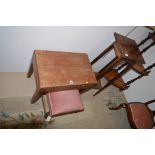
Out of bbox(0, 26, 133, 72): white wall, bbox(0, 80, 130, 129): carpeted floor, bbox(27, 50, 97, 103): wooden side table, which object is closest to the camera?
bbox(27, 50, 97, 103): wooden side table

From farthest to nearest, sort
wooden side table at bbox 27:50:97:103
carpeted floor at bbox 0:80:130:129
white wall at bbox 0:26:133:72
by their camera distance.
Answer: carpeted floor at bbox 0:80:130:129, white wall at bbox 0:26:133:72, wooden side table at bbox 27:50:97:103

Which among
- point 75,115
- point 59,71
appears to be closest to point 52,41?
point 59,71

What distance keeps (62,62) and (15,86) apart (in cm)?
86

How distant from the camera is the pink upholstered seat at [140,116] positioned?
87.9 inches

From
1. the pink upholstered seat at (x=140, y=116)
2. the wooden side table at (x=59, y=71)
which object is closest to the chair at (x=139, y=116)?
the pink upholstered seat at (x=140, y=116)

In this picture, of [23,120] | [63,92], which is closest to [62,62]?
[63,92]

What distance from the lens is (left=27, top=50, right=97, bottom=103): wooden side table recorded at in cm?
174

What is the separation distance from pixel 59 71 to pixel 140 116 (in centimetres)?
127

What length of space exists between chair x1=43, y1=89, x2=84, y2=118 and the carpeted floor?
48cm

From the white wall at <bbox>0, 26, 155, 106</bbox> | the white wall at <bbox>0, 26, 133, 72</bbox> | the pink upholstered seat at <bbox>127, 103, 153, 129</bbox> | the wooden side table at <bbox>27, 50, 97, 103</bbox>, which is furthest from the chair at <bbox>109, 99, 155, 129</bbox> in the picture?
the white wall at <bbox>0, 26, 133, 72</bbox>

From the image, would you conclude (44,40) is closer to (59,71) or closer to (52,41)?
(52,41)

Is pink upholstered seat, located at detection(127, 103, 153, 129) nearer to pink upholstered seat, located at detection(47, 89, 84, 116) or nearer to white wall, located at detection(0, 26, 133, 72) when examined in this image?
pink upholstered seat, located at detection(47, 89, 84, 116)

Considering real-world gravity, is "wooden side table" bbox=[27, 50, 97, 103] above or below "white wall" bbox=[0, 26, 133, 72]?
below
